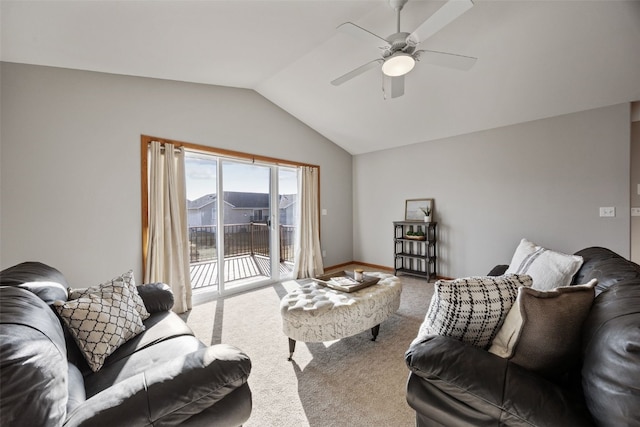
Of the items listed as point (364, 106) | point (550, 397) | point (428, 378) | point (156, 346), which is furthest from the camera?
point (364, 106)

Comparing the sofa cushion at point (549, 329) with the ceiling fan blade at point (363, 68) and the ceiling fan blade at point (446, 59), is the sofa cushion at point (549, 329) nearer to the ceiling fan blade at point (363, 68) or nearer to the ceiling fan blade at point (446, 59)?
the ceiling fan blade at point (446, 59)

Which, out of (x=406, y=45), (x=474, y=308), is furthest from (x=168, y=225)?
(x=474, y=308)

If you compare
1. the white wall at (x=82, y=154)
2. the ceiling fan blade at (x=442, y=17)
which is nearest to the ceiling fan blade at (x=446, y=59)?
the ceiling fan blade at (x=442, y=17)

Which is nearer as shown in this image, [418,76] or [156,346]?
[156,346]

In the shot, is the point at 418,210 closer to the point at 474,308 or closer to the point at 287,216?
the point at 287,216

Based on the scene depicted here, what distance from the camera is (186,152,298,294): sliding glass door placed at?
3.54m

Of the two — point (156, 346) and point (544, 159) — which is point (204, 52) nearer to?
point (156, 346)

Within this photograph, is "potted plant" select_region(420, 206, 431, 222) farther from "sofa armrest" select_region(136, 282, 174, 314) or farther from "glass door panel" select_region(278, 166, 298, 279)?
"sofa armrest" select_region(136, 282, 174, 314)

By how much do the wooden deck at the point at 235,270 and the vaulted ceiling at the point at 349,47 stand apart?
2.57m

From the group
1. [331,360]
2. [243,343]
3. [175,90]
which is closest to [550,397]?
[331,360]

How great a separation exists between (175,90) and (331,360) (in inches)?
136

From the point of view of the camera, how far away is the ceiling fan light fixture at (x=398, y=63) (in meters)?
1.94

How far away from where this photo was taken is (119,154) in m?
2.76

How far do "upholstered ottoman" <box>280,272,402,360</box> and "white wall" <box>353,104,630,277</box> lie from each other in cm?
232
